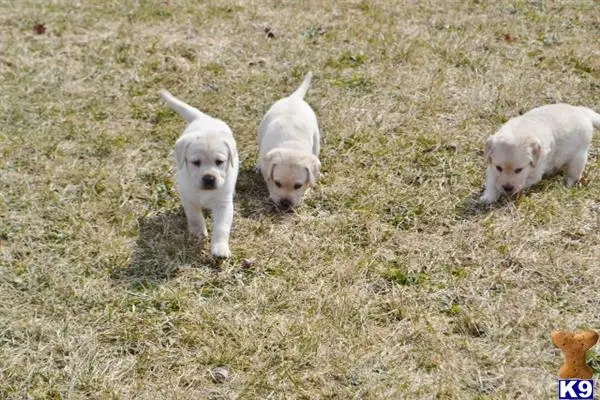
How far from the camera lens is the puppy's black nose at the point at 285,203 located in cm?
525

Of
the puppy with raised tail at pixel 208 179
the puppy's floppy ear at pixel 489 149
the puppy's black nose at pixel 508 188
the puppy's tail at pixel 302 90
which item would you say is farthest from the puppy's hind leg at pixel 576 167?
the puppy with raised tail at pixel 208 179

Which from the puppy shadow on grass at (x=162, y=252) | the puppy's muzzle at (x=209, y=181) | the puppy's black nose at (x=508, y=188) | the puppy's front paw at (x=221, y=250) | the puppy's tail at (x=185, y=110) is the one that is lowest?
the puppy shadow on grass at (x=162, y=252)

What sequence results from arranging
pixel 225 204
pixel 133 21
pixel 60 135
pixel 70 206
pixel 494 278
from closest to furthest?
pixel 494 278
pixel 225 204
pixel 70 206
pixel 60 135
pixel 133 21

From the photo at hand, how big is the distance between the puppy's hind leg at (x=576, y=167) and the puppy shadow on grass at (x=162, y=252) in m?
2.97

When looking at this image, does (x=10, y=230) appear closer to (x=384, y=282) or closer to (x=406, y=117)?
(x=384, y=282)

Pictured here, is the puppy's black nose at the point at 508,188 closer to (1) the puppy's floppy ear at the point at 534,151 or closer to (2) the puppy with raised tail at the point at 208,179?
(1) the puppy's floppy ear at the point at 534,151

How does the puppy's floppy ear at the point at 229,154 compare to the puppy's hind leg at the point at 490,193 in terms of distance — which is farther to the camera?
the puppy's hind leg at the point at 490,193

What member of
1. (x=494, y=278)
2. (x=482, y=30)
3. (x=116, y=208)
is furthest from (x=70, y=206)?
(x=482, y=30)

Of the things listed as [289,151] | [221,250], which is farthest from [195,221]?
[289,151]

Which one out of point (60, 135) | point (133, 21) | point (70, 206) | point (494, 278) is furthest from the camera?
point (133, 21)

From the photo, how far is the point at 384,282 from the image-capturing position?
4480mm

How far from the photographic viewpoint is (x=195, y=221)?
4.92 m

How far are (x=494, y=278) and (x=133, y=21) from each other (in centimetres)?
602

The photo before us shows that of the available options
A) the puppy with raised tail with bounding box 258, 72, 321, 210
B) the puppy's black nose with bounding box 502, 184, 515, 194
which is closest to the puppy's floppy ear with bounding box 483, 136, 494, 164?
the puppy's black nose with bounding box 502, 184, 515, 194
